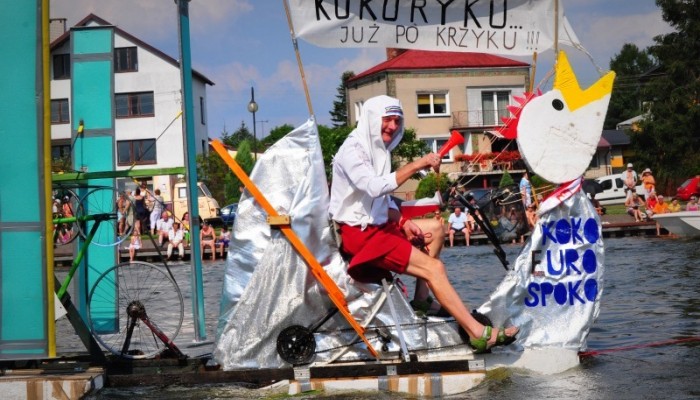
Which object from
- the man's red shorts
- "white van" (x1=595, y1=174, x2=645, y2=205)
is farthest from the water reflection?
"white van" (x1=595, y1=174, x2=645, y2=205)

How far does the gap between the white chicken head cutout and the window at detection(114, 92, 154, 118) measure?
51.6 metres

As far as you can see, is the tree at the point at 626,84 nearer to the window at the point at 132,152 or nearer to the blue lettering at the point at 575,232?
the window at the point at 132,152

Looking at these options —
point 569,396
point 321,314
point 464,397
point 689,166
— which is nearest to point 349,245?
point 321,314

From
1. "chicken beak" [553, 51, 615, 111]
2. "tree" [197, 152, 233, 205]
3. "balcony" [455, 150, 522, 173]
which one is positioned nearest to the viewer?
"chicken beak" [553, 51, 615, 111]

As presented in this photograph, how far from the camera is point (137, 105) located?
190 ft

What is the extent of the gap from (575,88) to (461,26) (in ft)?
3.88

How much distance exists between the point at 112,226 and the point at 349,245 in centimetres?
341

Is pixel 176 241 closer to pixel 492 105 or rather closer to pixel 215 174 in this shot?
pixel 215 174

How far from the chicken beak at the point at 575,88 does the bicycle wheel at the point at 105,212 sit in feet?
12.3

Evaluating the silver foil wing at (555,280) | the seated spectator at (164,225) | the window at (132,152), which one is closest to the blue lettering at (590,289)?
the silver foil wing at (555,280)

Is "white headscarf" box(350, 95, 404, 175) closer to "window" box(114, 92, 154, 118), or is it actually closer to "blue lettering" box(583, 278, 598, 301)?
"blue lettering" box(583, 278, 598, 301)

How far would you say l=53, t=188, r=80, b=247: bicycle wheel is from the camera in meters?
8.80

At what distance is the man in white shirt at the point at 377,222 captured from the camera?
7.38 metres

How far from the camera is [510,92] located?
6412cm
